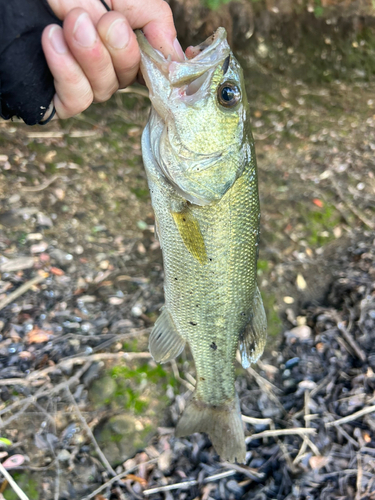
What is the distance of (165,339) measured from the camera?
2.26 m

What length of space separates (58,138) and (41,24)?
1999 mm

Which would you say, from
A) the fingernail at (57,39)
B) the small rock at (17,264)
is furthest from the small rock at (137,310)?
the fingernail at (57,39)

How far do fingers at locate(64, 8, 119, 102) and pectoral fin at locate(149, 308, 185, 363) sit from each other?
4.64ft

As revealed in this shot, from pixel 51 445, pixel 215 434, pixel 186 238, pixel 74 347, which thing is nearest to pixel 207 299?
pixel 186 238

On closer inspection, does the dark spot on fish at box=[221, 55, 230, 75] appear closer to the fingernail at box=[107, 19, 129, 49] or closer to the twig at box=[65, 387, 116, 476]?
the fingernail at box=[107, 19, 129, 49]

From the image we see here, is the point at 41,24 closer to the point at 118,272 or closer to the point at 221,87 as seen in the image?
the point at 221,87

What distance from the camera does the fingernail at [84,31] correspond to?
5.08 ft

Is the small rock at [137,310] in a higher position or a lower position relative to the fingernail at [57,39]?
lower

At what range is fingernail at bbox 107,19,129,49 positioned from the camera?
1.60 m

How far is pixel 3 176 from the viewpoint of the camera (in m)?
3.20

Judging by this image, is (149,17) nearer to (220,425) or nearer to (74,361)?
(74,361)

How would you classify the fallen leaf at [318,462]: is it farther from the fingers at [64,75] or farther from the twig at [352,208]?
the fingers at [64,75]

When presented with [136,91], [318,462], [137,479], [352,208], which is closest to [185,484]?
[137,479]

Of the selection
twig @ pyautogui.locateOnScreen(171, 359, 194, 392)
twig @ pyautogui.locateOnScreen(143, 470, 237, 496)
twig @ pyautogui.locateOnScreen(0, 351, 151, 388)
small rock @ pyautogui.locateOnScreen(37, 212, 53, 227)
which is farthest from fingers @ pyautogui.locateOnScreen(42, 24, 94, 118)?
twig @ pyautogui.locateOnScreen(143, 470, 237, 496)
